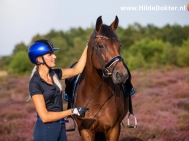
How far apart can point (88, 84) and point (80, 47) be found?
4541 centimetres

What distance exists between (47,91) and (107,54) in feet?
2.53

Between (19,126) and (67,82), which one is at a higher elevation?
(67,82)

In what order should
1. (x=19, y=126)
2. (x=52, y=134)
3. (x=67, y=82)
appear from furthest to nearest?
→ (x=19, y=126) < (x=67, y=82) < (x=52, y=134)

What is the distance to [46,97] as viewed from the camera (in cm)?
329

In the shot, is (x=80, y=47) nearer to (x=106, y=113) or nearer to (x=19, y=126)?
(x=19, y=126)

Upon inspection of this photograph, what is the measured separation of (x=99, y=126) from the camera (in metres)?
4.04

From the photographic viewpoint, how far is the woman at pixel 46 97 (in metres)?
3.20

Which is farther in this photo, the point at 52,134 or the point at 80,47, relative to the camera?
the point at 80,47

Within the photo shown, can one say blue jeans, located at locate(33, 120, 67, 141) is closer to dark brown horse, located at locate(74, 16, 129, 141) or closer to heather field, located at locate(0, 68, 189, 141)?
dark brown horse, located at locate(74, 16, 129, 141)

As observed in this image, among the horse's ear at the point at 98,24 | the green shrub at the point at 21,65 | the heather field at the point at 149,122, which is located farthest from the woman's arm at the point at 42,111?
the green shrub at the point at 21,65

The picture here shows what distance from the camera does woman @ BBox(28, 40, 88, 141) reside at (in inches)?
126

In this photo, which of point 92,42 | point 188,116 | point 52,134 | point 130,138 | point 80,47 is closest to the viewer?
point 52,134

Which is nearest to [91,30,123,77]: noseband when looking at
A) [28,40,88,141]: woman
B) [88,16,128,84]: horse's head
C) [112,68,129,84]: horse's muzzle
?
[88,16,128,84]: horse's head

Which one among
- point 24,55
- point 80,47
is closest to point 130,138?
point 24,55
